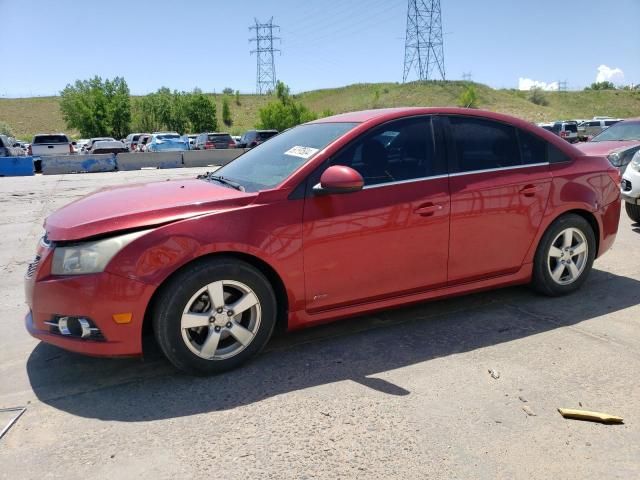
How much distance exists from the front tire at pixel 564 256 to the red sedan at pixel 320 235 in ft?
0.05

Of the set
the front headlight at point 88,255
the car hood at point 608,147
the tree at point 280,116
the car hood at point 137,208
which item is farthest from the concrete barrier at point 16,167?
the tree at point 280,116

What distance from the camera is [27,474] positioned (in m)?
2.45

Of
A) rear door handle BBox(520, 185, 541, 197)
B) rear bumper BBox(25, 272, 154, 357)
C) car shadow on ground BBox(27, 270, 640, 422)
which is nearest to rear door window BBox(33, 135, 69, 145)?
car shadow on ground BBox(27, 270, 640, 422)

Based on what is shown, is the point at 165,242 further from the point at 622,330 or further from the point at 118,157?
the point at 118,157

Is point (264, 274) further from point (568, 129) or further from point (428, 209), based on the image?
point (568, 129)

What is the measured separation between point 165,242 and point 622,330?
3383 millimetres

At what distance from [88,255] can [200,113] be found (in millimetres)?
66966

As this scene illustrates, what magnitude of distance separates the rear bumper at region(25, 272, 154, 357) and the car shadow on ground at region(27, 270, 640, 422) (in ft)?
0.98

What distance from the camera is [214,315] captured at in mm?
3275

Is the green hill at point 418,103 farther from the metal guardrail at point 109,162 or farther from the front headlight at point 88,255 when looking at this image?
the front headlight at point 88,255

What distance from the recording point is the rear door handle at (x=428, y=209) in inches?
150

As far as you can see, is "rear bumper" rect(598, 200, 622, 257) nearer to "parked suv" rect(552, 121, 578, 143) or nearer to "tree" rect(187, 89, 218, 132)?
"parked suv" rect(552, 121, 578, 143)

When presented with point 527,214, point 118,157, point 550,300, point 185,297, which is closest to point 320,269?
point 185,297

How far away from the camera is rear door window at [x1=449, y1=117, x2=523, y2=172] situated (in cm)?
411
